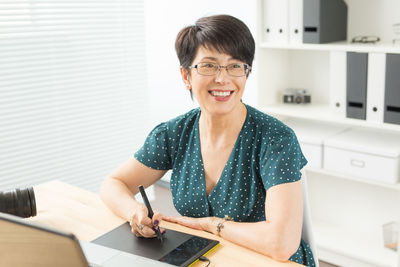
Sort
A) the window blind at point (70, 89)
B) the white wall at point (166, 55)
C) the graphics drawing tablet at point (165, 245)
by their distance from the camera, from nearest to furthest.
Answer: the graphics drawing tablet at point (165, 245) < the window blind at point (70, 89) < the white wall at point (166, 55)

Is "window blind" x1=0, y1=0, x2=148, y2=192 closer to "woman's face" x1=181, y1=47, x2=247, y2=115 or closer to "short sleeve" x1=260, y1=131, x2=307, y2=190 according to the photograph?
"woman's face" x1=181, y1=47, x2=247, y2=115

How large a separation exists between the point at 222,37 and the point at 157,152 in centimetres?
49

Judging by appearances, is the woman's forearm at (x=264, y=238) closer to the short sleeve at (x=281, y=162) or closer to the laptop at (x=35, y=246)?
the short sleeve at (x=281, y=162)

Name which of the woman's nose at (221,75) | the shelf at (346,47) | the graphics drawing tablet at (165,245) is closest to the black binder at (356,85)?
the shelf at (346,47)

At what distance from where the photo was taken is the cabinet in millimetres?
2475

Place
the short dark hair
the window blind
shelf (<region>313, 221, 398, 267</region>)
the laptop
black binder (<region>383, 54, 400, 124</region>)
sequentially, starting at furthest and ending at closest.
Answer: the window blind, shelf (<region>313, 221, 398, 267</region>), black binder (<region>383, 54, 400, 124</region>), the short dark hair, the laptop

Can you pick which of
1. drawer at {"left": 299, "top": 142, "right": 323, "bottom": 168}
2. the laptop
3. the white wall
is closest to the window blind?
the white wall

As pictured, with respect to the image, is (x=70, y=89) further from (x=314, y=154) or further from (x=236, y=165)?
(x=236, y=165)

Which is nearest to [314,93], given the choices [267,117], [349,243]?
[349,243]

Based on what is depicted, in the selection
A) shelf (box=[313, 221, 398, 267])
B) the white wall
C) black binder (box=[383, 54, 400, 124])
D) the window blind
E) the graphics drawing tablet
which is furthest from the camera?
the white wall

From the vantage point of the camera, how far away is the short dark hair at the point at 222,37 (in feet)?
5.07

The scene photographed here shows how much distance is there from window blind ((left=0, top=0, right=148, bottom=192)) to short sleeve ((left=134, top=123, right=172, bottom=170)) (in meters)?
1.55

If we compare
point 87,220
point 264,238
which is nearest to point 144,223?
point 87,220

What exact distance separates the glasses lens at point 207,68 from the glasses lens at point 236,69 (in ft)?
0.14
